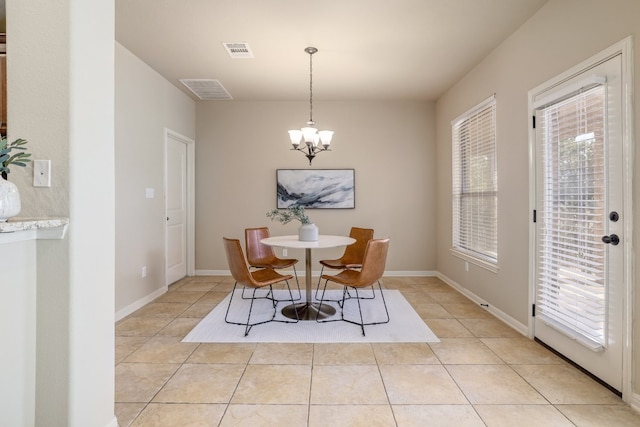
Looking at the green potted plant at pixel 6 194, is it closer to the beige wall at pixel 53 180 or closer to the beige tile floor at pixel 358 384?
the beige wall at pixel 53 180

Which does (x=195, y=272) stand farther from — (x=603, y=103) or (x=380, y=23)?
(x=603, y=103)

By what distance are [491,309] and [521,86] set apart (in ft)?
7.07

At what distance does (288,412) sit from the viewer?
1.82m

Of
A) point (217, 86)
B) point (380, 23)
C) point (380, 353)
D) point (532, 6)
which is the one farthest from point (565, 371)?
point (217, 86)

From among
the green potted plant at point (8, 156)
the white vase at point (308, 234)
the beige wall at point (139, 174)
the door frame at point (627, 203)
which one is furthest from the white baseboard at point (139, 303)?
the door frame at point (627, 203)

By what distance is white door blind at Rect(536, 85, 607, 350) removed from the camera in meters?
2.08

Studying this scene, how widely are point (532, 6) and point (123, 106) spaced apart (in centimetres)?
373

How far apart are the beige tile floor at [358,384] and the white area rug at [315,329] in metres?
0.11

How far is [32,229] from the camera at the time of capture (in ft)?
4.11

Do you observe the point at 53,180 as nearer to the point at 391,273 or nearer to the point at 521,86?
the point at 521,86

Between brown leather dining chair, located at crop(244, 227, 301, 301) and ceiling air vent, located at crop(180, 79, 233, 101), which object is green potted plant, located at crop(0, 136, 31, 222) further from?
ceiling air vent, located at crop(180, 79, 233, 101)

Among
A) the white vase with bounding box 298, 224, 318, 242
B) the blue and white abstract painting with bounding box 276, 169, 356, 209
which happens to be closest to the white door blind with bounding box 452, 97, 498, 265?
the blue and white abstract painting with bounding box 276, 169, 356, 209

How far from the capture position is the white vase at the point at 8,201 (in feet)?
3.90

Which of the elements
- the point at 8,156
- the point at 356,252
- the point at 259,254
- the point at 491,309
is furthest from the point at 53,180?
the point at 491,309
